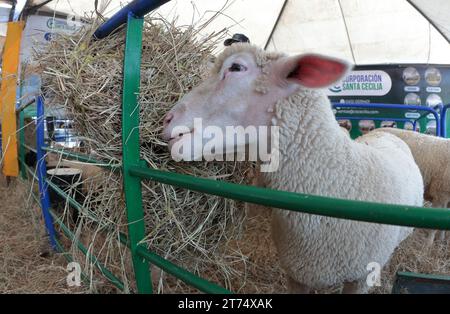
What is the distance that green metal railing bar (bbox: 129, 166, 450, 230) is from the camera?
57 centimetres

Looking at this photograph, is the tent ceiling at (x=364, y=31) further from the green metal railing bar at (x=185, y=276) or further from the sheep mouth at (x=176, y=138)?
the green metal railing bar at (x=185, y=276)

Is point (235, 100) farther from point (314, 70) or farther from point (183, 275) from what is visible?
point (183, 275)

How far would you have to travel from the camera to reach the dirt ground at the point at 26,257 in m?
2.01

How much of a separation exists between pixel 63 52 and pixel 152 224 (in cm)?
83

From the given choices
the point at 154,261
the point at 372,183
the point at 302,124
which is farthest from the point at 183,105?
the point at 372,183

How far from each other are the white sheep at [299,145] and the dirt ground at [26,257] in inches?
46.2

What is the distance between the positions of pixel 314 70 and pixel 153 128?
619mm

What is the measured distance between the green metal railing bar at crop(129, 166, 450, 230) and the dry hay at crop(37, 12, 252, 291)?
442mm

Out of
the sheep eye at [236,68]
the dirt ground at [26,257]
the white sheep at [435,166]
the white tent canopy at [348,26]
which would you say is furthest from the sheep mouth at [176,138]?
the white tent canopy at [348,26]

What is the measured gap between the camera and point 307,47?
8.39 m

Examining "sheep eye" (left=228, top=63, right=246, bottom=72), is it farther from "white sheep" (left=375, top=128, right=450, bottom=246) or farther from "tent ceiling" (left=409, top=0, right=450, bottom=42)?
"tent ceiling" (left=409, top=0, right=450, bottom=42)

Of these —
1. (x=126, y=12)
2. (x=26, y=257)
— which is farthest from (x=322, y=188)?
(x=26, y=257)

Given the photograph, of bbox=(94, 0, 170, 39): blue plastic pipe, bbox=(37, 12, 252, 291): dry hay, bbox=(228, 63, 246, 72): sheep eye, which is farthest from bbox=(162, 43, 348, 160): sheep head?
bbox=(94, 0, 170, 39): blue plastic pipe

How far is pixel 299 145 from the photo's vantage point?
135cm
